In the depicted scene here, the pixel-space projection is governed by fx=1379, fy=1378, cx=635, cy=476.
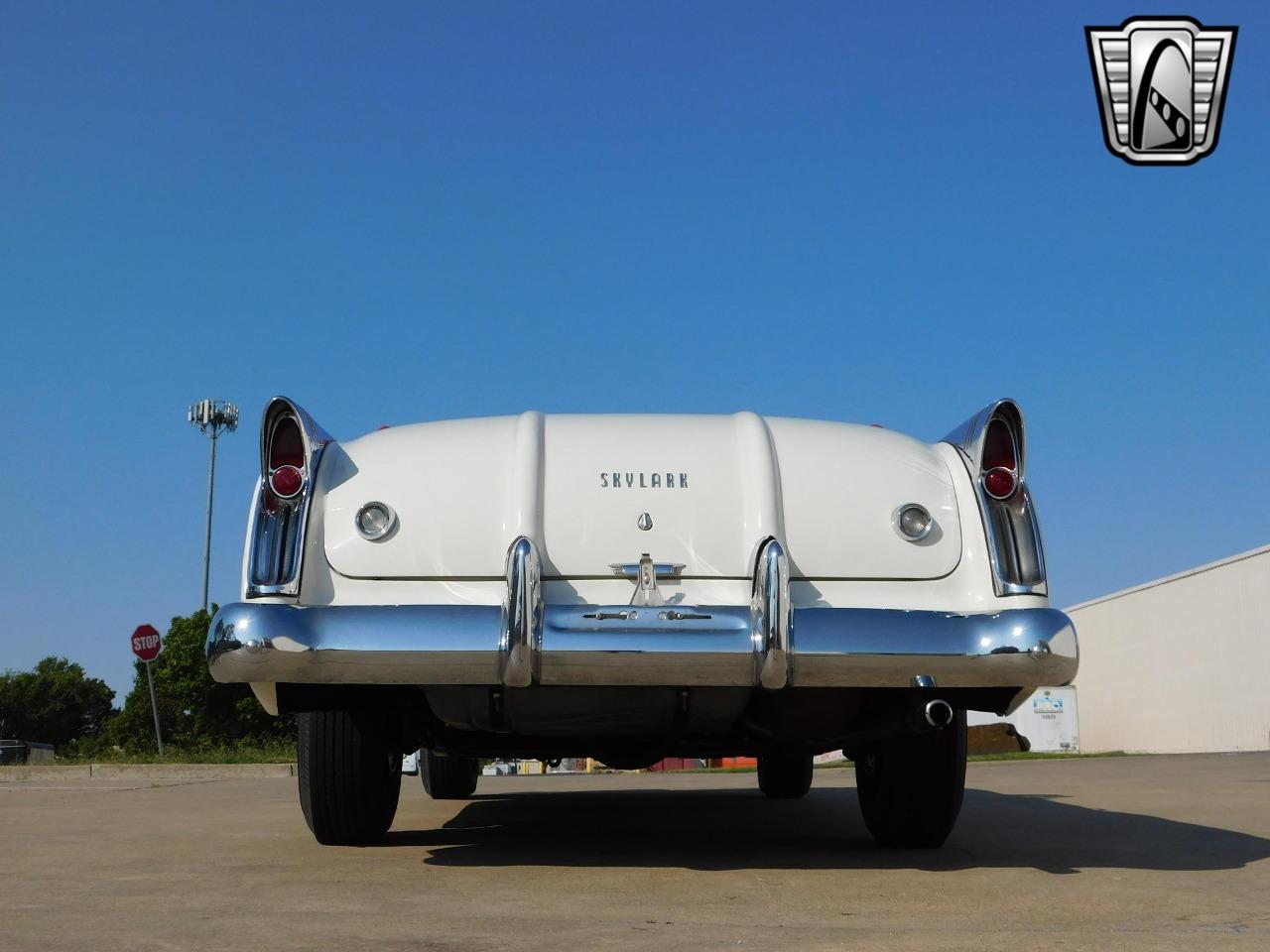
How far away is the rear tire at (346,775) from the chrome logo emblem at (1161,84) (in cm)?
567

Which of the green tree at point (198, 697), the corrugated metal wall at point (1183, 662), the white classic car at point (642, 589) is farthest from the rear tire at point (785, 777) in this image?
the green tree at point (198, 697)

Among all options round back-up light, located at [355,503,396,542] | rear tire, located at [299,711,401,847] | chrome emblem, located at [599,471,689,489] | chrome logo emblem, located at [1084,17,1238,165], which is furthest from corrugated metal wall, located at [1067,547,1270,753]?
round back-up light, located at [355,503,396,542]

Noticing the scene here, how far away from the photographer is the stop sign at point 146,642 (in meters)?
26.5

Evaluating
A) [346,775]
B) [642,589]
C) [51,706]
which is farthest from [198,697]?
[51,706]

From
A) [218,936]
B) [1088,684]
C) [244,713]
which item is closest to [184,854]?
[218,936]

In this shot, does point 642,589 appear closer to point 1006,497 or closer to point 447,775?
point 1006,497

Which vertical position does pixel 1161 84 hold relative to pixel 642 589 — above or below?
above

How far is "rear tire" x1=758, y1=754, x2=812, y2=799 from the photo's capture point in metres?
8.94

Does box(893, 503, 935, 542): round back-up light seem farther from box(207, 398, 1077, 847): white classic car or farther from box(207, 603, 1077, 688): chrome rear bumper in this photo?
box(207, 603, 1077, 688): chrome rear bumper

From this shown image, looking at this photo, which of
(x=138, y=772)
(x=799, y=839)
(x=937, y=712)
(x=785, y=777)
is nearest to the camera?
(x=937, y=712)

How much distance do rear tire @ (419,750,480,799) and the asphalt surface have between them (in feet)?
1.78

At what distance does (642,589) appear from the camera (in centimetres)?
456

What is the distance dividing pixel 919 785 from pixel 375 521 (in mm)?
2267

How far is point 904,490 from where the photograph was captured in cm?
488
